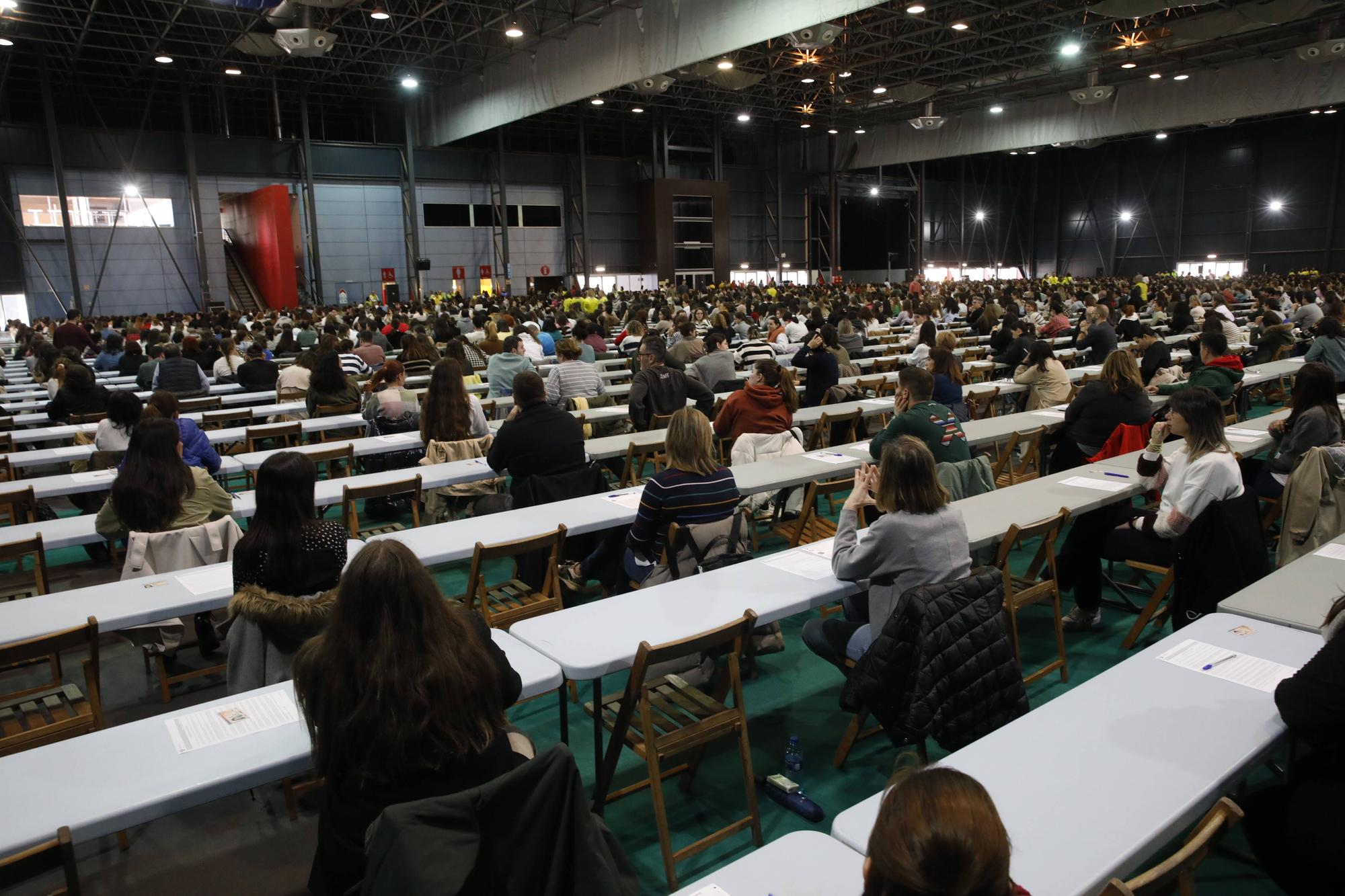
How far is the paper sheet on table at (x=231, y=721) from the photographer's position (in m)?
2.13

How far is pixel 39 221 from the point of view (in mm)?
20797

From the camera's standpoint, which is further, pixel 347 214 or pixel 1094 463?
pixel 347 214

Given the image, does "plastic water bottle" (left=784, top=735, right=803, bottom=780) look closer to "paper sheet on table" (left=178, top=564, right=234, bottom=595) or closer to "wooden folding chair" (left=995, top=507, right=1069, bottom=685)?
"wooden folding chair" (left=995, top=507, right=1069, bottom=685)

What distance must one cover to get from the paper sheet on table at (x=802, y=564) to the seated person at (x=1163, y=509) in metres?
1.61

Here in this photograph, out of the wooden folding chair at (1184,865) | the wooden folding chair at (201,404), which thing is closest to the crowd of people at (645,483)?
the wooden folding chair at (201,404)

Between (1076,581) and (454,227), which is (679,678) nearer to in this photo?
(1076,581)

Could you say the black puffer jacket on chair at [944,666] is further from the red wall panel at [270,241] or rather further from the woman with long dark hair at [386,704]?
the red wall panel at [270,241]

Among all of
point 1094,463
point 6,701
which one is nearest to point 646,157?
point 1094,463

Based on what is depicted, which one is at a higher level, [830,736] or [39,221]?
[39,221]

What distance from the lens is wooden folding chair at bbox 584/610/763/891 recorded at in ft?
8.05

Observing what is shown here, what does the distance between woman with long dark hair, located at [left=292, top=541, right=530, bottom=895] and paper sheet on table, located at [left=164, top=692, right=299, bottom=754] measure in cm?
A: 42

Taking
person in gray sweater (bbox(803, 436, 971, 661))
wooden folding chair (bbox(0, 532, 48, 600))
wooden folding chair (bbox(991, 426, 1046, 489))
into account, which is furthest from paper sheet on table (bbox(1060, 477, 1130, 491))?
wooden folding chair (bbox(0, 532, 48, 600))

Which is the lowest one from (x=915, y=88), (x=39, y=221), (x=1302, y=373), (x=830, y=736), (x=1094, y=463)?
(x=830, y=736)

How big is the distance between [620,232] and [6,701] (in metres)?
27.0
